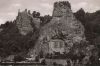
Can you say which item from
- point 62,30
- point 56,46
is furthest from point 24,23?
point 56,46

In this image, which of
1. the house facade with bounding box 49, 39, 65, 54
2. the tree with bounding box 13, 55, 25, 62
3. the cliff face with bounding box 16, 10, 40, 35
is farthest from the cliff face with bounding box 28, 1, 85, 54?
the cliff face with bounding box 16, 10, 40, 35

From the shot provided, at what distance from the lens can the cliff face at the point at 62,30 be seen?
65.0m

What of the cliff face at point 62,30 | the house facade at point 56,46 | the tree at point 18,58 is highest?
the cliff face at point 62,30

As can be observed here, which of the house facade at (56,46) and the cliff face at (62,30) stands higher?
the cliff face at (62,30)

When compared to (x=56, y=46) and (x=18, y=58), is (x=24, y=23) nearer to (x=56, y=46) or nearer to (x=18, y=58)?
(x=56, y=46)

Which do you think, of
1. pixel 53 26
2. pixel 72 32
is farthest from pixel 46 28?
pixel 72 32

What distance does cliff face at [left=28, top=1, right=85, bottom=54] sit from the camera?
65000mm

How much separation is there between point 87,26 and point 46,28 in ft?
46.3

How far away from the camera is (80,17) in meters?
82.6

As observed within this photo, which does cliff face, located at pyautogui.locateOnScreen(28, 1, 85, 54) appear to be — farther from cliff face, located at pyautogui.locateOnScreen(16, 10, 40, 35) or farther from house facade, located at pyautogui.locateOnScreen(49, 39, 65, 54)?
cliff face, located at pyautogui.locateOnScreen(16, 10, 40, 35)

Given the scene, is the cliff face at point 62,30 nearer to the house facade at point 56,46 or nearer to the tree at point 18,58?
the house facade at point 56,46

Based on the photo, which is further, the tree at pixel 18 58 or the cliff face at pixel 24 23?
the cliff face at pixel 24 23

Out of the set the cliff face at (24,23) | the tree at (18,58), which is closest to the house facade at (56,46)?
the tree at (18,58)

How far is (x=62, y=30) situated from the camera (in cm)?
6619
